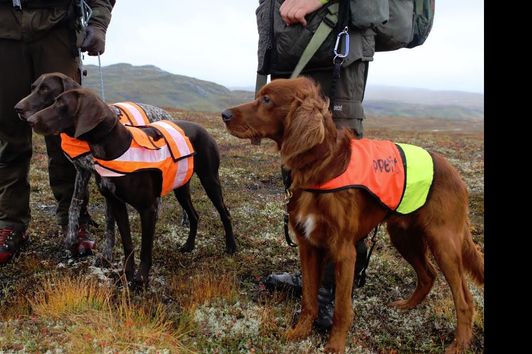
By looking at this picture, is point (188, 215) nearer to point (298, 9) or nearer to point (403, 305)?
point (403, 305)

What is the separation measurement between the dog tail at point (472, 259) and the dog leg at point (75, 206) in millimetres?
4325

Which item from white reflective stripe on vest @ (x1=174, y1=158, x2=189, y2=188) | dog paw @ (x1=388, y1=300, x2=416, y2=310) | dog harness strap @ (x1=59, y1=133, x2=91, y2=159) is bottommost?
dog paw @ (x1=388, y1=300, x2=416, y2=310)

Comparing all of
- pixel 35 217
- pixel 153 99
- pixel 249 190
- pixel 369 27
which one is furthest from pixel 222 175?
pixel 153 99

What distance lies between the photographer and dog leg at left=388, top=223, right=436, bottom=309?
15.1 feet

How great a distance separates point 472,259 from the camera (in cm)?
418

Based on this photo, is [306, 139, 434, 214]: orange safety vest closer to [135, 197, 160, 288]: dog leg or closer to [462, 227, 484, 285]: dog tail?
[462, 227, 484, 285]: dog tail

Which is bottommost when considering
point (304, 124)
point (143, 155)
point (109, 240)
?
point (109, 240)

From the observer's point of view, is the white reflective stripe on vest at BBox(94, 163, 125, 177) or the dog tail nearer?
the dog tail

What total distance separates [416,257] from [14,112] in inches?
189

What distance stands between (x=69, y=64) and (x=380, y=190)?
396cm

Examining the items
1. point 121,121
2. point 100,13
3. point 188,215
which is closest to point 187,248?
point 188,215

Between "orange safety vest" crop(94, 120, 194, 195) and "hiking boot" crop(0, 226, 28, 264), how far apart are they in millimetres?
1789

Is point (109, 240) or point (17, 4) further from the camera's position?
point (109, 240)

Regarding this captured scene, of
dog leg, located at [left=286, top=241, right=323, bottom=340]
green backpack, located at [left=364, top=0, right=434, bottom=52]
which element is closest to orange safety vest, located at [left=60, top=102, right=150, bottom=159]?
dog leg, located at [left=286, top=241, right=323, bottom=340]
